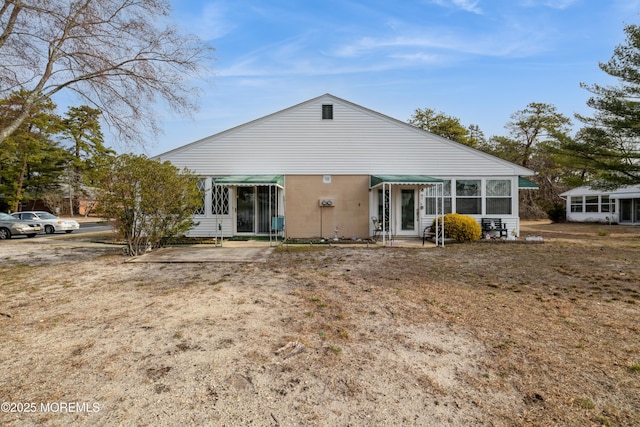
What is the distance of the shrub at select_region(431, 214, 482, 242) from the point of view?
499 inches

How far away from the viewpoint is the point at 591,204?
27000 millimetres

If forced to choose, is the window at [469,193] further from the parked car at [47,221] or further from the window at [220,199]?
the parked car at [47,221]

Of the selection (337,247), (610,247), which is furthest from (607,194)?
(337,247)

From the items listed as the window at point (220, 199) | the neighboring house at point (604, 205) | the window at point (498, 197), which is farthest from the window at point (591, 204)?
the window at point (220, 199)

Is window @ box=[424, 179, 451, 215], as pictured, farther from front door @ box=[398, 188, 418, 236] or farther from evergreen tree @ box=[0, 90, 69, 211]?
evergreen tree @ box=[0, 90, 69, 211]

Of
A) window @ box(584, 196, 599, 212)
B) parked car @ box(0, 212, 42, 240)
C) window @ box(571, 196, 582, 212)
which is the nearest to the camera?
parked car @ box(0, 212, 42, 240)

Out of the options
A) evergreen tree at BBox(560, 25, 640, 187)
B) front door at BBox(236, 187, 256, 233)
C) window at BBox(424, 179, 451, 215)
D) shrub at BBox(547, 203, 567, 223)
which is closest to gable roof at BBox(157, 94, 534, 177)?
window at BBox(424, 179, 451, 215)

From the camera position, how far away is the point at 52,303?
5180 mm

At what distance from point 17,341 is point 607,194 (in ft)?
112

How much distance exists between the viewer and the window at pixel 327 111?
13.9 meters

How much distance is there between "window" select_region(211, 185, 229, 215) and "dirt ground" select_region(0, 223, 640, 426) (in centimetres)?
703

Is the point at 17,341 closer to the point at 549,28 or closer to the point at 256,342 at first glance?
the point at 256,342

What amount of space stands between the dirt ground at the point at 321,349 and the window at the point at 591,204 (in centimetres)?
2500

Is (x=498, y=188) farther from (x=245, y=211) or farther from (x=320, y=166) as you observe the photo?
(x=245, y=211)
